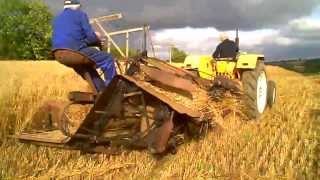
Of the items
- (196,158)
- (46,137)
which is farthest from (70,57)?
(196,158)

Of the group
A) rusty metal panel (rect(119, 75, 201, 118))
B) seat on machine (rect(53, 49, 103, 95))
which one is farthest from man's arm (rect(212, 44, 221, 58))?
rusty metal panel (rect(119, 75, 201, 118))

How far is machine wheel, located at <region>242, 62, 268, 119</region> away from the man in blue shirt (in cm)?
278

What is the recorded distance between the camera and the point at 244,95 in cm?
950

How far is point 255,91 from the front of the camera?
10047mm

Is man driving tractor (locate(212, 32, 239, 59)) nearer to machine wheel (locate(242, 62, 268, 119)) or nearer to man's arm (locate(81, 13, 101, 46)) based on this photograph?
machine wheel (locate(242, 62, 268, 119))

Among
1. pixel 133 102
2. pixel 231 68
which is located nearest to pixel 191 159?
pixel 133 102

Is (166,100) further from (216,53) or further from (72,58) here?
(216,53)

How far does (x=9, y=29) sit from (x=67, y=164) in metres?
49.2

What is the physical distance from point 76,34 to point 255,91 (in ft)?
12.2

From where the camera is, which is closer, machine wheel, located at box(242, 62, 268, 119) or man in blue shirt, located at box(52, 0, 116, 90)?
man in blue shirt, located at box(52, 0, 116, 90)

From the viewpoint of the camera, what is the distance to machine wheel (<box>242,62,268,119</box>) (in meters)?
9.55

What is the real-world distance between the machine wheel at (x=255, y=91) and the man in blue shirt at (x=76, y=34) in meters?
2.78

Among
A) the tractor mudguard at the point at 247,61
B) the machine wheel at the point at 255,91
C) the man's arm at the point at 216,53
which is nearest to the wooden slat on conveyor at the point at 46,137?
the machine wheel at the point at 255,91

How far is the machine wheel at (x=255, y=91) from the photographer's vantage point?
9552 millimetres
